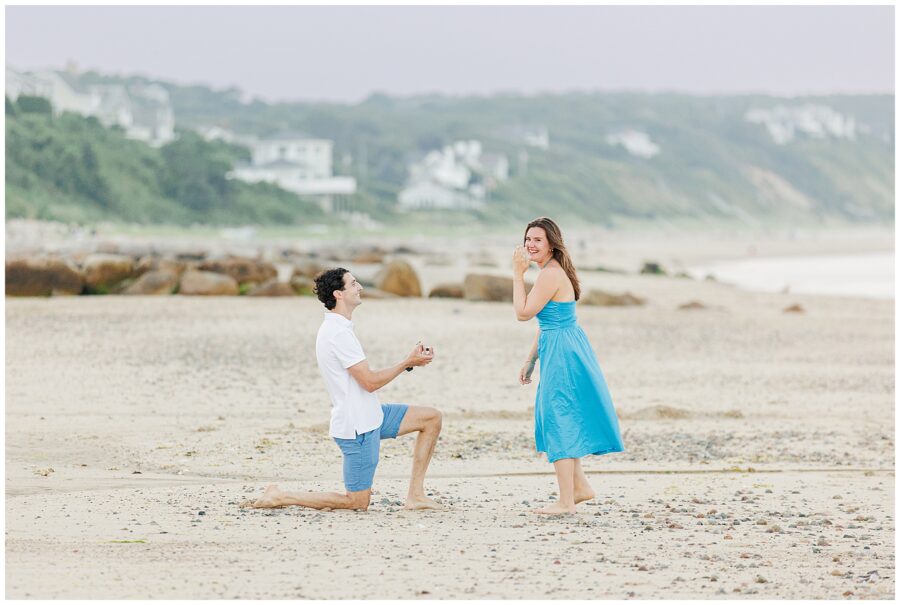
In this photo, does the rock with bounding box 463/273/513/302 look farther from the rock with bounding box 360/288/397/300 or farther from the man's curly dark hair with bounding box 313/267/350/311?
the man's curly dark hair with bounding box 313/267/350/311

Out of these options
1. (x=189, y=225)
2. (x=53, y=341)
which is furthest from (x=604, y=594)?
(x=189, y=225)

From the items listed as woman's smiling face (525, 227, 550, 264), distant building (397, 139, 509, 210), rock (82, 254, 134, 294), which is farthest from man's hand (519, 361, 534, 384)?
distant building (397, 139, 509, 210)

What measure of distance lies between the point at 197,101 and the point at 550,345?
143152mm

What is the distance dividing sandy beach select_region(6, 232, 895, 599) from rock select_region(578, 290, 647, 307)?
5.18 meters

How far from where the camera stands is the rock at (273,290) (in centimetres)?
2150

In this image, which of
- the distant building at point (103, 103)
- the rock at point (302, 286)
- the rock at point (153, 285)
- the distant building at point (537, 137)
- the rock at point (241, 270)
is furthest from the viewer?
the distant building at point (537, 137)

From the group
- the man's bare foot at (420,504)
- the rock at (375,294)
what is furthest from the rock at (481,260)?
the man's bare foot at (420,504)

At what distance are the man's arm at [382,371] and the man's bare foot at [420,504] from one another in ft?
2.11

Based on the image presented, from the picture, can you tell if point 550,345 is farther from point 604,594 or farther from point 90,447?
point 90,447

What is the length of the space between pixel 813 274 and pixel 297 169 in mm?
39068

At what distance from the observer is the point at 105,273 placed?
860 inches

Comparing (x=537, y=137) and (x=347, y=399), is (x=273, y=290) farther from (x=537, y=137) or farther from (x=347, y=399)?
(x=537, y=137)

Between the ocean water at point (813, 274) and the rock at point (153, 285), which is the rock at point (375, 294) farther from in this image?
the ocean water at point (813, 274)

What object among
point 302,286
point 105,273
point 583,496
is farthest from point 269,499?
point 105,273
